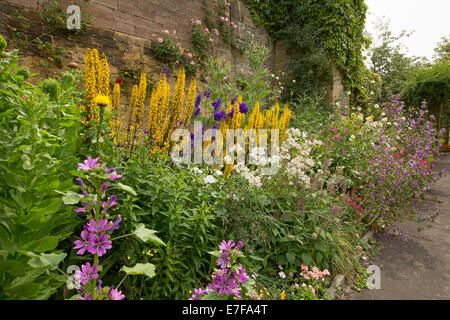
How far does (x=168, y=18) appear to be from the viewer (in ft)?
16.1

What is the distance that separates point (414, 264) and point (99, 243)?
300 cm

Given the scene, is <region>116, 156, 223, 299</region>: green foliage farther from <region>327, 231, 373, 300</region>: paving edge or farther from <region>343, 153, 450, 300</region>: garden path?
<region>343, 153, 450, 300</region>: garden path

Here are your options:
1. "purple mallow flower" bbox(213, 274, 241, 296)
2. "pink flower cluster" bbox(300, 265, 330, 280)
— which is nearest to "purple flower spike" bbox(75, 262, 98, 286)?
"purple mallow flower" bbox(213, 274, 241, 296)

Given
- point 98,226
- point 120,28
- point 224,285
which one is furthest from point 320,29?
point 98,226

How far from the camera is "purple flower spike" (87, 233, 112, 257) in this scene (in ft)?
2.48

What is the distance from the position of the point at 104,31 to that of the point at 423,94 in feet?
30.9

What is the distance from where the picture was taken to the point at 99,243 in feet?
2.53

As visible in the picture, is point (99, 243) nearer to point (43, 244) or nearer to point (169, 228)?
point (43, 244)

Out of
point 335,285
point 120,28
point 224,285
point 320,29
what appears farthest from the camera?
point 320,29

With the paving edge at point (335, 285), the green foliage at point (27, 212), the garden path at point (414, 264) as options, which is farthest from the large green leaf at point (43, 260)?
the garden path at point (414, 264)

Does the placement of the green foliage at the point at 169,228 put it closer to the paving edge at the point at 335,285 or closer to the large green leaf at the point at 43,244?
the large green leaf at the point at 43,244

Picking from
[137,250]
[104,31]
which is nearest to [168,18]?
[104,31]

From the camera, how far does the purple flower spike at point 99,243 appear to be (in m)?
0.75

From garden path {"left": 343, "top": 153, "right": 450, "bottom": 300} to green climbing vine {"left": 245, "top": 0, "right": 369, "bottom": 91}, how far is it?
4737mm
